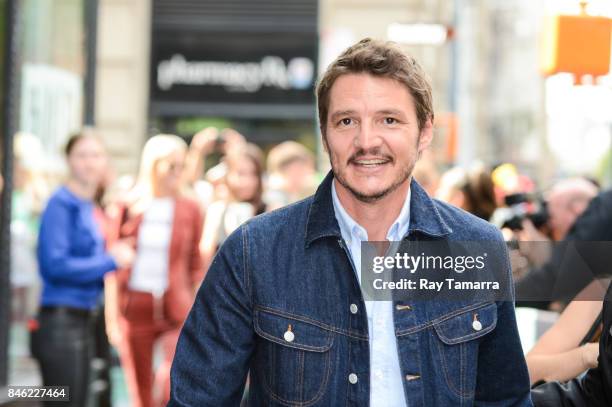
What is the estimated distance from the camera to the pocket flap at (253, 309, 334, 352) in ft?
8.66

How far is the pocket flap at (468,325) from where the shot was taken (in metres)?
2.65

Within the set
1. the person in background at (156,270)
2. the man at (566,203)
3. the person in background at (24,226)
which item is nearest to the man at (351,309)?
the man at (566,203)

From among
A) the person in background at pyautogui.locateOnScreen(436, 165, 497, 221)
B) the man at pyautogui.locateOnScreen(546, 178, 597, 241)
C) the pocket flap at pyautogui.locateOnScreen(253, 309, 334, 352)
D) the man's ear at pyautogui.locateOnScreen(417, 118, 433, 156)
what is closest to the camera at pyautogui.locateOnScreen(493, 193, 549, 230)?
the person in background at pyautogui.locateOnScreen(436, 165, 497, 221)

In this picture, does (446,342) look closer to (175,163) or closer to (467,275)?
(467,275)

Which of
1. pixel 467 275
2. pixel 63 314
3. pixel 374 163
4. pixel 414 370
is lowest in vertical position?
pixel 63 314

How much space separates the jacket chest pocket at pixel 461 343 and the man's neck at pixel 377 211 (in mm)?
260

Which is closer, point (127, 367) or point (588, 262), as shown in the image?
point (588, 262)

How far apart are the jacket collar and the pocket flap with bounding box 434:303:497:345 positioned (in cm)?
20

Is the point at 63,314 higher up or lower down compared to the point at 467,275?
lower down

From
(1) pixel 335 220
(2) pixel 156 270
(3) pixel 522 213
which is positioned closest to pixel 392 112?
(1) pixel 335 220

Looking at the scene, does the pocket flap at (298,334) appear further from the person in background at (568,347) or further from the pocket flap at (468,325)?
the person in background at (568,347)

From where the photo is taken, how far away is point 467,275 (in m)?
2.70

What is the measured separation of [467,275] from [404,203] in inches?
9.1

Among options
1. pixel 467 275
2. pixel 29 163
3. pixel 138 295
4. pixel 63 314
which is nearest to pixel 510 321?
pixel 467 275
